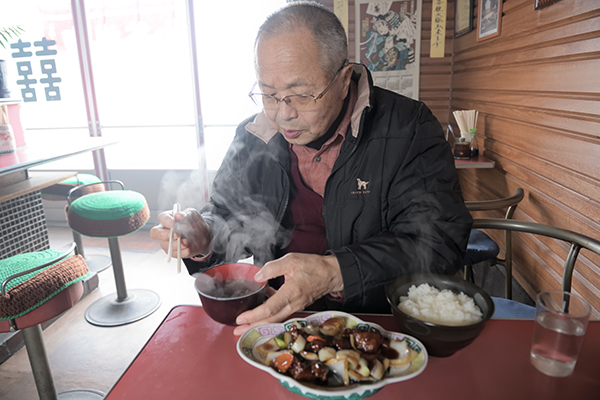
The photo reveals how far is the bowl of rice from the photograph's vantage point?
849mm

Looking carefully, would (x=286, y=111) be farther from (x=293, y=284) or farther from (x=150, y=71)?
(x=150, y=71)

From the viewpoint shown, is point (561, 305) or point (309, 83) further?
point (309, 83)

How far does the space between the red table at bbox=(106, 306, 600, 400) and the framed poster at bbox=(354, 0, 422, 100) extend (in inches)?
156

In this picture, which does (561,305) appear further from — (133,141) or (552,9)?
(133,141)

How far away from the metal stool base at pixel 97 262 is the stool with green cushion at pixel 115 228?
71 centimetres

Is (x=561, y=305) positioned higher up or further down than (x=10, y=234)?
higher up

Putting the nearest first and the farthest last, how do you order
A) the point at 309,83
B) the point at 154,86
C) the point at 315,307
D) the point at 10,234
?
1. the point at 309,83
2. the point at 315,307
3. the point at 10,234
4. the point at 154,86

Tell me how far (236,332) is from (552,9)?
2719 mm

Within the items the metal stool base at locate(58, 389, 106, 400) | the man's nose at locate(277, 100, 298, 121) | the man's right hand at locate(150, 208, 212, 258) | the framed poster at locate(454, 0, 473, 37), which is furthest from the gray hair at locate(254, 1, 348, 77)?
the framed poster at locate(454, 0, 473, 37)

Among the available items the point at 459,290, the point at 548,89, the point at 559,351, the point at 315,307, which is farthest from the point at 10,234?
the point at 548,89

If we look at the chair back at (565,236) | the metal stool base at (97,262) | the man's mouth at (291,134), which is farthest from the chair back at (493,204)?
the metal stool base at (97,262)

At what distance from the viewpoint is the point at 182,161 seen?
5.84 m

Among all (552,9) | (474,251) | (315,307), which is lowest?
(474,251)

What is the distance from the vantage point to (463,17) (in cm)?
404
